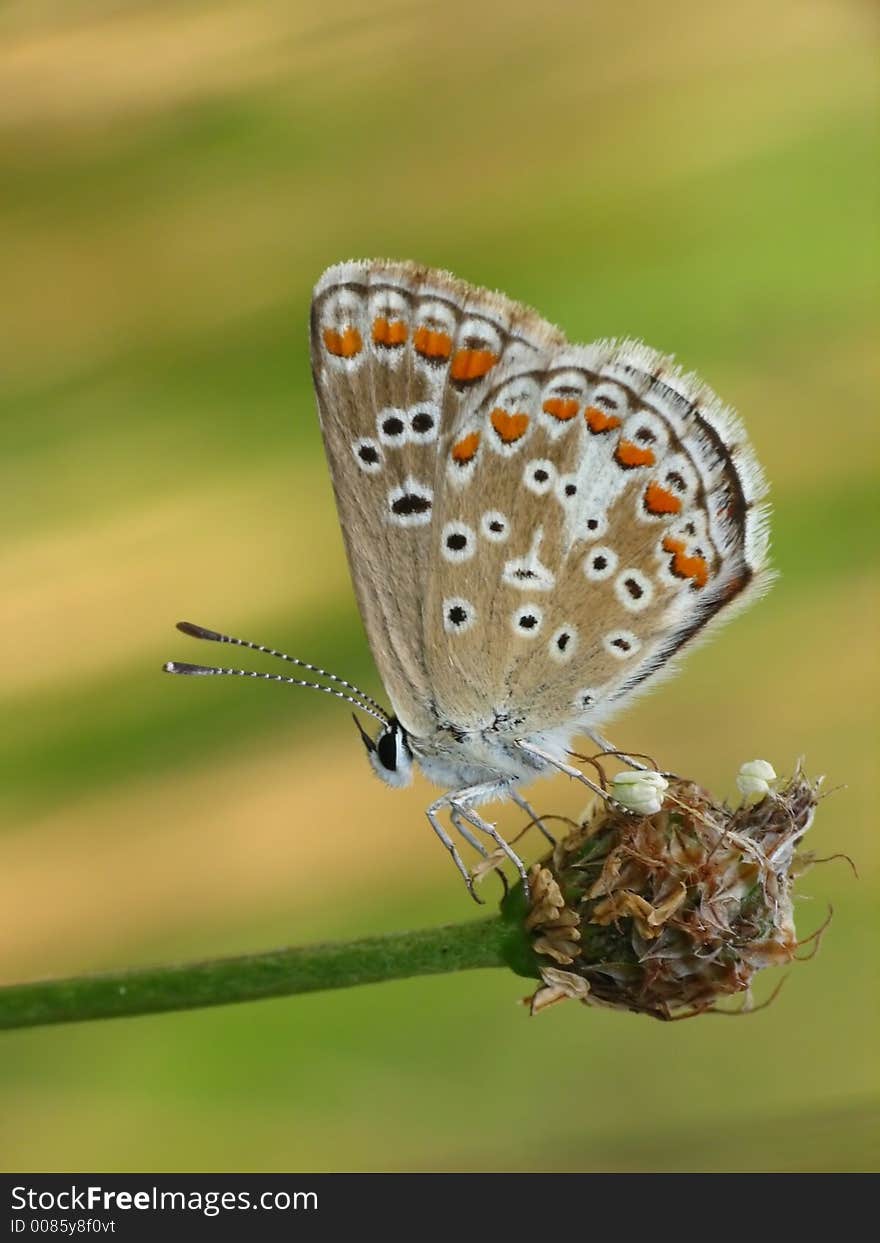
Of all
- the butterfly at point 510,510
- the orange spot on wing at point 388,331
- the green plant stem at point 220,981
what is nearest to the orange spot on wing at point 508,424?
the butterfly at point 510,510

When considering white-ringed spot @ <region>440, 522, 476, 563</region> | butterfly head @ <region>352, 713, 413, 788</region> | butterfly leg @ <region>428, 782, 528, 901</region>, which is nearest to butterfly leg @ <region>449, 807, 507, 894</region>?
butterfly leg @ <region>428, 782, 528, 901</region>

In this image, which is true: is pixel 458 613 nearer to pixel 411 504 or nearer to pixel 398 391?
pixel 411 504

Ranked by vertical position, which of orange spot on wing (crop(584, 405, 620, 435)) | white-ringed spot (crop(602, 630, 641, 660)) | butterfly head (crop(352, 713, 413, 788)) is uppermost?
orange spot on wing (crop(584, 405, 620, 435))

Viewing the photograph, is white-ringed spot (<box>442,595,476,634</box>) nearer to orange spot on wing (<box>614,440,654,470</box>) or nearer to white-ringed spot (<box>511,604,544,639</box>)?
white-ringed spot (<box>511,604,544,639</box>)

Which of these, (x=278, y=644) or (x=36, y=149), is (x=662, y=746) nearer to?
(x=278, y=644)

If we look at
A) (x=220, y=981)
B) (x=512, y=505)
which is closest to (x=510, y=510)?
(x=512, y=505)

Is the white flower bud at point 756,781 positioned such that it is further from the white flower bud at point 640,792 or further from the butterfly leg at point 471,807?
the butterfly leg at point 471,807

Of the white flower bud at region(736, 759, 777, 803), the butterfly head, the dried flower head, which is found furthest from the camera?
the butterfly head
